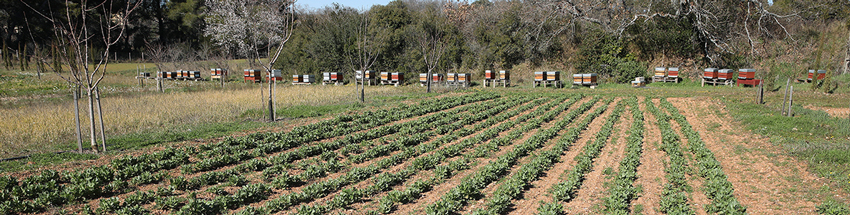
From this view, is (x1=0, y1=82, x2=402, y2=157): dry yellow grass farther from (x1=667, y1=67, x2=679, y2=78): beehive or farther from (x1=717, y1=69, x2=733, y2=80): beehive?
(x1=717, y1=69, x2=733, y2=80): beehive

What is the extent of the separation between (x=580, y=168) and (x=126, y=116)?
14.8m

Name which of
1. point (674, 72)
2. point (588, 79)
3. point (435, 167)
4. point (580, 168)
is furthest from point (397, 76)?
point (580, 168)

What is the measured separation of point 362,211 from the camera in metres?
7.76

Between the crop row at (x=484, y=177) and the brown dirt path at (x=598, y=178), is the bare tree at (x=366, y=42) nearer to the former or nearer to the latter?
the crop row at (x=484, y=177)

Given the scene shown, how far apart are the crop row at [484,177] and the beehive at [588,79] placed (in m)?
16.9

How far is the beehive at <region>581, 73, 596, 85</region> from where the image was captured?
30.1 m

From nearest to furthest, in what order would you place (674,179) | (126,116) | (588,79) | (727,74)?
(674,179), (126,116), (727,74), (588,79)

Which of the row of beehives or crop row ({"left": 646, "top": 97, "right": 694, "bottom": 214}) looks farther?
the row of beehives

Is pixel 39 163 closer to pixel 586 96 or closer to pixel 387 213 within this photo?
pixel 387 213

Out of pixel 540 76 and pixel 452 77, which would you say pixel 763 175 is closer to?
pixel 540 76

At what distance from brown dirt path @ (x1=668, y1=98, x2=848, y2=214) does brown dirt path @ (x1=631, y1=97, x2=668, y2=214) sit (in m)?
1.35

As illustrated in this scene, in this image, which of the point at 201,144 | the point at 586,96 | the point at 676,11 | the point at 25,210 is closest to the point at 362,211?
the point at 25,210

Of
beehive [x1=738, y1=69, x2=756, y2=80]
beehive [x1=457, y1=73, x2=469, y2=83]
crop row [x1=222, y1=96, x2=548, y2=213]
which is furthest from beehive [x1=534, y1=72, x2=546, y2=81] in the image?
crop row [x1=222, y1=96, x2=548, y2=213]

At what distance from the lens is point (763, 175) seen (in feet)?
32.9
